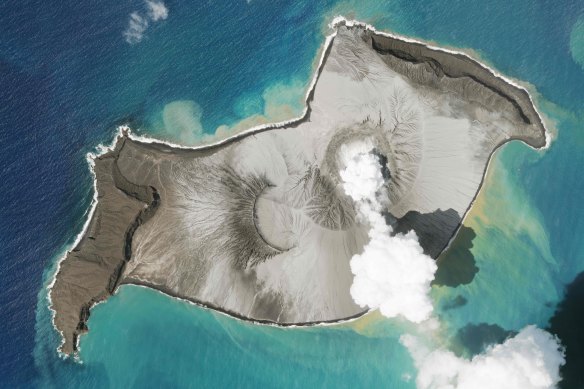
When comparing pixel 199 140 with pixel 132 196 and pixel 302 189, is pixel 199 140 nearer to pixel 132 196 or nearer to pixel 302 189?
pixel 132 196

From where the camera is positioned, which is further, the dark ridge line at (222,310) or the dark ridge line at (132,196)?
the dark ridge line at (222,310)

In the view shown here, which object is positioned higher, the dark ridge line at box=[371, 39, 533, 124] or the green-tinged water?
the dark ridge line at box=[371, 39, 533, 124]

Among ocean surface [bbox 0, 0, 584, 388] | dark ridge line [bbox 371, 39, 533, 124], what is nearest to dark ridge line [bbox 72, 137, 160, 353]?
ocean surface [bbox 0, 0, 584, 388]

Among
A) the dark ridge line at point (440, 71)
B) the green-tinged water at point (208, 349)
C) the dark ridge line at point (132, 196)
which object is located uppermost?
the dark ridge line at point (440, 71)

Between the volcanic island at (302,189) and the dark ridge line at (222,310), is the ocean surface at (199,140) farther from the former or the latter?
the volcanic island at (302,189)

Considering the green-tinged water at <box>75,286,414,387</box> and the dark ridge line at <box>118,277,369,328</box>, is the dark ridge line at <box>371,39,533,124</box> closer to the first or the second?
the dark ridge line at <box>118,277,369,328</box>

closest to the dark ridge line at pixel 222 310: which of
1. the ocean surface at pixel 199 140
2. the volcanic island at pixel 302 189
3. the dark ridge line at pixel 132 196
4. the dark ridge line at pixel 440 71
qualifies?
the volcanic island at pixel 302 189

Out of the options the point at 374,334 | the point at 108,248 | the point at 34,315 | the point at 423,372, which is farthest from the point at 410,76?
the point at 34,315

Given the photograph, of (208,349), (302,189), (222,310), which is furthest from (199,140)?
(208,349)
